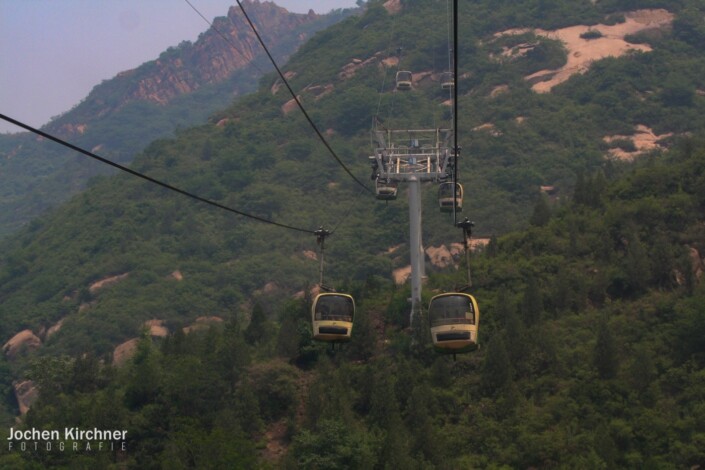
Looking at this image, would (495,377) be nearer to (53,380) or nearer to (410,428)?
(410,428)

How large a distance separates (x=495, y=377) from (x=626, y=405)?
521 centimetres

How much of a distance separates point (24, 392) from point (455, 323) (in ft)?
171

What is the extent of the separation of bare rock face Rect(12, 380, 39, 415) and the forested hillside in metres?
1.05

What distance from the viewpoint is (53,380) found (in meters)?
54.2

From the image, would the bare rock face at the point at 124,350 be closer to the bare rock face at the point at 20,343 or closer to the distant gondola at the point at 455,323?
the bare rock face at the point at 20,343

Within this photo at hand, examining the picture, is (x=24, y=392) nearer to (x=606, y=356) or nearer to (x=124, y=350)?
(x=124, y=350)

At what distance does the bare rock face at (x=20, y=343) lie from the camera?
85.2m

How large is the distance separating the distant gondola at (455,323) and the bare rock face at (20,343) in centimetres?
6086

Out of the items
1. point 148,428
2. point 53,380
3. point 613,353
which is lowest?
point 53,380

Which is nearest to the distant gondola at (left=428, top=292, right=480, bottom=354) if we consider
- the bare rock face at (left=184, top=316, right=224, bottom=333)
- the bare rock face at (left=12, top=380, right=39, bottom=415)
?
the bare rock face at (left=184, top=316, right=224, bottom=333)

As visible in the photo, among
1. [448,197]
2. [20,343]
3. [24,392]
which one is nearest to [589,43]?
[20,343]

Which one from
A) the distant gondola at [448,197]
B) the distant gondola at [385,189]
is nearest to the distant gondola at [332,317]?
the distant gondola at [385,189]

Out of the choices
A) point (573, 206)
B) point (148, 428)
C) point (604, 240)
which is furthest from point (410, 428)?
point (573, 206)

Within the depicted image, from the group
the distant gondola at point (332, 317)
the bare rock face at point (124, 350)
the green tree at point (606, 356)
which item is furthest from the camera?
the bare rock face at point (124, 350)
